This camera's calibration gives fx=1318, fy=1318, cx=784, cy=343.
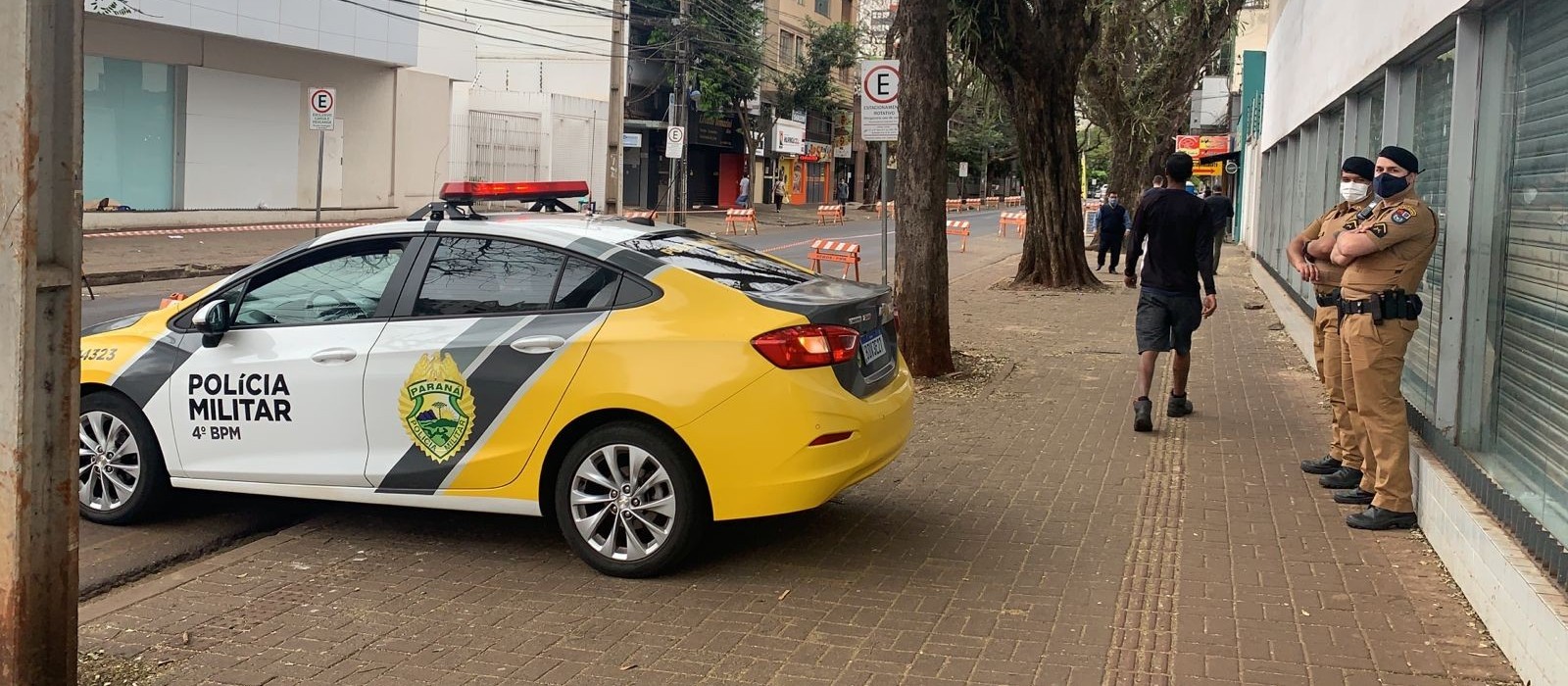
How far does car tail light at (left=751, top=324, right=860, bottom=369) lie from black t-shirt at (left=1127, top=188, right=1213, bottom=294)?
401cm

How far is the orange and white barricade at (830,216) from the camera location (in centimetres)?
4695

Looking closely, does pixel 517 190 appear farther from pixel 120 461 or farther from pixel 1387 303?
pixel 1387 303

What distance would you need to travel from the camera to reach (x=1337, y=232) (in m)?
6.73

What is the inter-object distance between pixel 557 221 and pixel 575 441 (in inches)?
48.3

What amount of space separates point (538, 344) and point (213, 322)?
1599 millimetres

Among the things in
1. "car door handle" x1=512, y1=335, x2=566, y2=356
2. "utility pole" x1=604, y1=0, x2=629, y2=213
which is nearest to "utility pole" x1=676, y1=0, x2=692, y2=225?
"utility pole" x1=604, y1=0, x2=629, y2=213

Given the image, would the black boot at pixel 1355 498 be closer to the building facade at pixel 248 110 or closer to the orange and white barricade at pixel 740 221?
the building facade at pixel 248 110

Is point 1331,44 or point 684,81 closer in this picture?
point 1331,44

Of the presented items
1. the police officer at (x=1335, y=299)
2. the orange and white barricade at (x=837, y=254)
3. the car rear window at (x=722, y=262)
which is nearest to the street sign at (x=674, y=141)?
the orange and white barricade at (x=837, y=254)

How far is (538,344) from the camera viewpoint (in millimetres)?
5531

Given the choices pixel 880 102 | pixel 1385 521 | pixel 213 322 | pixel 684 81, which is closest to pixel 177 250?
pixel 880 102

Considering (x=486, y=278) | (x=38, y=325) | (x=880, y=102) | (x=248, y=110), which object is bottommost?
(x=38, y=325)

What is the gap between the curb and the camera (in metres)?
17.6

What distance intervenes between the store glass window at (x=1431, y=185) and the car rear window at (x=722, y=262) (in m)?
3.46
